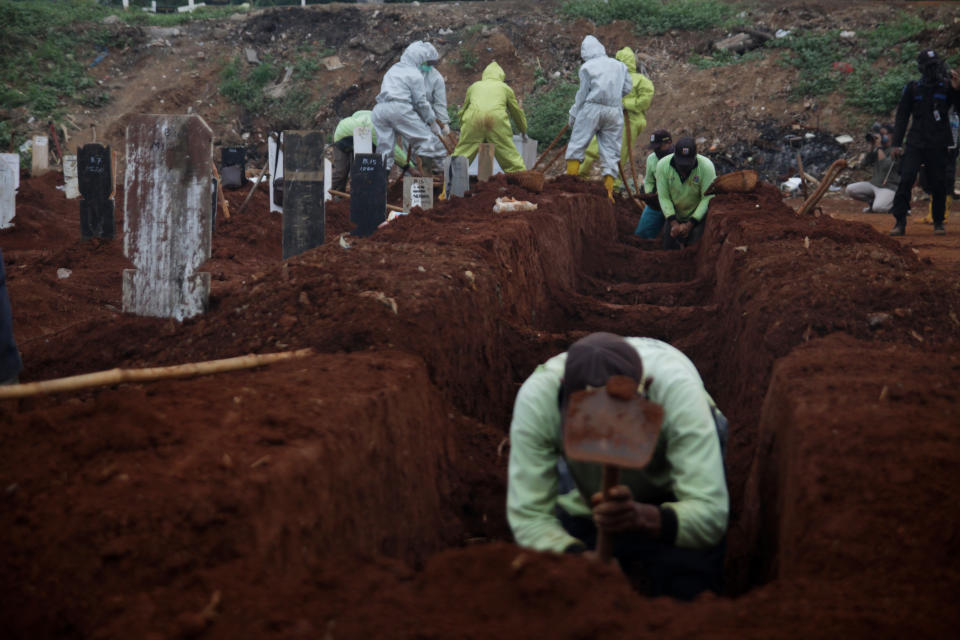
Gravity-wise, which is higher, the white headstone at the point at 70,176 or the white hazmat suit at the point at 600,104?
the white hazmat suit at the point at 600,104

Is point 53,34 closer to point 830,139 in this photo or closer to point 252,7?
point 252,7

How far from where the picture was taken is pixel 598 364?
2.78 m

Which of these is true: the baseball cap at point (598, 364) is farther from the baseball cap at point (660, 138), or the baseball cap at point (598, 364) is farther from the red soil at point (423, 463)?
the baseball cap at point (660, 138)

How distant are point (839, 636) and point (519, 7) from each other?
2752 centimetres

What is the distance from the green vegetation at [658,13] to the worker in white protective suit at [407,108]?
14.1m

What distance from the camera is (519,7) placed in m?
27.4

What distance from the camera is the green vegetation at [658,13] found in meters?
24.7

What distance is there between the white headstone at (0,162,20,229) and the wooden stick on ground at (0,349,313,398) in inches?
334

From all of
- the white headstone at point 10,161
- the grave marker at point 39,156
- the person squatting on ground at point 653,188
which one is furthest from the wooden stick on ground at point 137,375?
the grave marker at point 39,156

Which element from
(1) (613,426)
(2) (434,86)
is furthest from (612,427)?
(2) (434,86)

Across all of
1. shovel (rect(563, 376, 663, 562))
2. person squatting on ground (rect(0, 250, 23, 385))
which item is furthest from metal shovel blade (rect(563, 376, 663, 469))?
person squatting on ground (rect(0, 250, 23, 385))

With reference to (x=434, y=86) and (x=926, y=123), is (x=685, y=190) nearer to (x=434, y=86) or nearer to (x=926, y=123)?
(x=926, y=123)

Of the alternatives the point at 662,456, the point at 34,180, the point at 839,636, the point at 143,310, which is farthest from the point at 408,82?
the point at 839,636

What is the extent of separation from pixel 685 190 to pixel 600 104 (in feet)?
9.48
